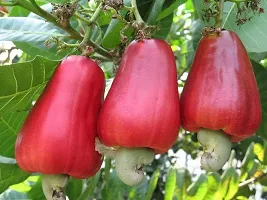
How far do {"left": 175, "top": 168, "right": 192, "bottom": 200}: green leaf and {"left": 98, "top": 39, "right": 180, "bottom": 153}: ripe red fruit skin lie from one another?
2.08ft

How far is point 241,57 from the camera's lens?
0.94 metres

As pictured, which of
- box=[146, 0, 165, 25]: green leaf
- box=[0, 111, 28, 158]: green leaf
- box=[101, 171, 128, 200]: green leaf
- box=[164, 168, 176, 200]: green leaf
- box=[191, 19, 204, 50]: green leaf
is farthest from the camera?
box=[101, 171, 128, 200]: green leaf

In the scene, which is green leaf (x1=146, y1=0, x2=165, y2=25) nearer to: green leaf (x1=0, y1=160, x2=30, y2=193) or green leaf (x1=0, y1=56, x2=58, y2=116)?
green leaf (x1=0, y1=56, x2=58, y2=116)

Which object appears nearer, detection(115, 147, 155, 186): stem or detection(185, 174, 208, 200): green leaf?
detection(115, 147, 155, 186): stem

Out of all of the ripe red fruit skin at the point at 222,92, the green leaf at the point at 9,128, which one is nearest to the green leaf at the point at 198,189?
the green leaf at the point at 9,128

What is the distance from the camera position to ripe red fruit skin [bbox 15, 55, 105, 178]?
0.86 m

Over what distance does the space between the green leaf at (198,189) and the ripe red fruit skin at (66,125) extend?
0.58 metres

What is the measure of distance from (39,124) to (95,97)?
101 millimetres

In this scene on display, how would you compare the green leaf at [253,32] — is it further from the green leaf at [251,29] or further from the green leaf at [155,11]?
the green leaf at [155,11]

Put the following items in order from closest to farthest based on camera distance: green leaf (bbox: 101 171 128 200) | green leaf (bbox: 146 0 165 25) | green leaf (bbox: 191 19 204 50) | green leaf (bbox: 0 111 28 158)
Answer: green leaf (bbox: 146 0 165 25)
green leaf (bbox: 0 111 28 158)
green leaf (bbox: 191 19 204 50)
green leaf (bbox: 101 171 128 200)

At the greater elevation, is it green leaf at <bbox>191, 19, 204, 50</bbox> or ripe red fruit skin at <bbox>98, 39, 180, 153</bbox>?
ripe red fruit skin at <bbox>98, 39, 180, 153</bbox>

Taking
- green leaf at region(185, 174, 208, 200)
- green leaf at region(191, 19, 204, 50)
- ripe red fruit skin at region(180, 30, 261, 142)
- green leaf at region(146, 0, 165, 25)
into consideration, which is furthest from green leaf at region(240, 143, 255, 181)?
ripe red fruit skin at region(180, 30, 261, 142)

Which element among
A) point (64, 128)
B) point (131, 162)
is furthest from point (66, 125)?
point (131, 162)

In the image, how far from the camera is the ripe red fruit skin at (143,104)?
0.83m
